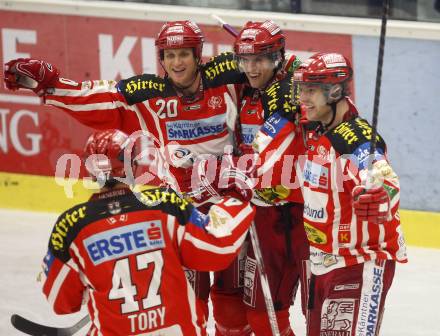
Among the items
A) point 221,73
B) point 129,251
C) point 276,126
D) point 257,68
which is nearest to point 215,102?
point 221,73

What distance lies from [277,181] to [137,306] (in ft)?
3.49

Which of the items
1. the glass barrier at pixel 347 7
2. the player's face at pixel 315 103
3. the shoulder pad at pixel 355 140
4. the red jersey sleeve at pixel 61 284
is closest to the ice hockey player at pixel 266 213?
the player's face at pixel 315 103

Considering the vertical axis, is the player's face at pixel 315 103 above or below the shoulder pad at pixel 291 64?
below

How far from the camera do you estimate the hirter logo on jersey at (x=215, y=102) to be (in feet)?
14.4

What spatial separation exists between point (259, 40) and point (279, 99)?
254 millimetres

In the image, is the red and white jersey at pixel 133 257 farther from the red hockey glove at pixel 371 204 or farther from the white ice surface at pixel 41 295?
the white ice surface at pixel 41 295

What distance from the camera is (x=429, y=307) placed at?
17.0 ft

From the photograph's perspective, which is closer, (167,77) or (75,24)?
(167,77)

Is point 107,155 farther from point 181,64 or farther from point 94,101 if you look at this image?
point 94,101

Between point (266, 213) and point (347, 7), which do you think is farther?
point (347, 7)

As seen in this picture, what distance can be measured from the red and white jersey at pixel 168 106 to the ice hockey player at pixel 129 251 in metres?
1.02

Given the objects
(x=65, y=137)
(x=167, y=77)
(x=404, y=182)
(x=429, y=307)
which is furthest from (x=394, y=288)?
(x=65, y=137)

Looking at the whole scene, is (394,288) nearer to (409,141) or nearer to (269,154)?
(409,141)

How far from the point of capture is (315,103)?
373 centimetres
